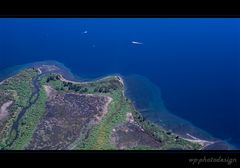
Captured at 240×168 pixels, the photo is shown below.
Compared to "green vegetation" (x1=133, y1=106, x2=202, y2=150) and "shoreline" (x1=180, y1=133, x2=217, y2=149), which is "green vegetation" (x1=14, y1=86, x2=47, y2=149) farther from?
"shoreline" (x1=180, y1=133, x2=217, y2=149)

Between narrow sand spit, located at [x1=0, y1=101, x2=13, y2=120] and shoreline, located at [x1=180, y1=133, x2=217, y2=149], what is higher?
narrow sand spit, located at [x1=0, y1=101, x2=13, y2=120]

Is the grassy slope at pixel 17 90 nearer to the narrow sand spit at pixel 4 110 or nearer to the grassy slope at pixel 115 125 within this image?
the narrow sand spit at pixel 4 110

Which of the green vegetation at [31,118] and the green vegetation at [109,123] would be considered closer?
the green vegetation at [109,123]

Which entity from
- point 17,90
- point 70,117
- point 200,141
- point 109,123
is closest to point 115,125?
point 109,123

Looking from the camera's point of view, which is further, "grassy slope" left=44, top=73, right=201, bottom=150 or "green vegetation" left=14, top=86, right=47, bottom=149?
"green vegetation" left=14, top=86, right=47, bottom=149

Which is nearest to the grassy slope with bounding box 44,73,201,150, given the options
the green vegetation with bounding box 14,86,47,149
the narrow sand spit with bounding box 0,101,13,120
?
the green vegetation with bounding box 14,86,47,149

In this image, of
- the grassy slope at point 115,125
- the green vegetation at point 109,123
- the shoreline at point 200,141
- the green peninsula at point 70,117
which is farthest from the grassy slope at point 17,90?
the shoreline at point 200,141

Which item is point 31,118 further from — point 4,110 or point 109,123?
point 109,123

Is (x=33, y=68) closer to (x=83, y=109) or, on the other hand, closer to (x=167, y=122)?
(x=83, y=109)
